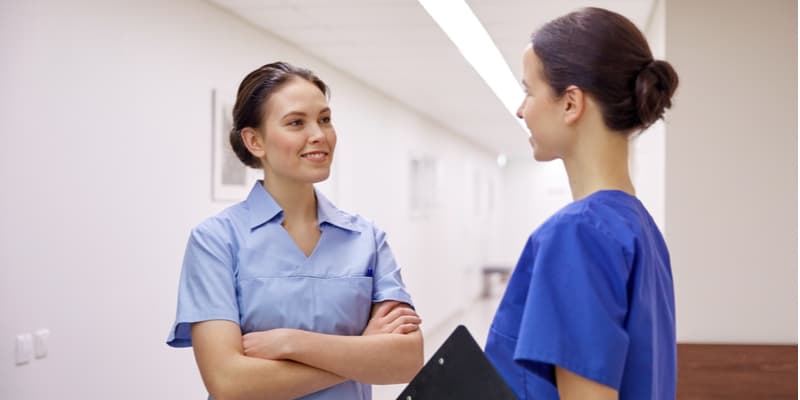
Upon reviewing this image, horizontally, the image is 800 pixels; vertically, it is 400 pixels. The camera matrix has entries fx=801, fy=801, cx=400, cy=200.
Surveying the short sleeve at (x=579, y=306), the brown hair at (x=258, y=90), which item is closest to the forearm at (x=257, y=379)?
the brown hair at (x=258, y=90)

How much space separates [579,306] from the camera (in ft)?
3.84

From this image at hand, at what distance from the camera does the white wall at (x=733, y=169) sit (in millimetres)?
4246

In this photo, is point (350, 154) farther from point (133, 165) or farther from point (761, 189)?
point (761, 189)

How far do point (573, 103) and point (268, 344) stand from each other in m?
0.93

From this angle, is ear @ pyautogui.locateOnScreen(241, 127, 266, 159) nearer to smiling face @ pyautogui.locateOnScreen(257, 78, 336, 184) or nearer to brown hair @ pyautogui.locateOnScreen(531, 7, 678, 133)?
smiling face @ pyautogui.locateOnScreen(257, 78, 336, 184)

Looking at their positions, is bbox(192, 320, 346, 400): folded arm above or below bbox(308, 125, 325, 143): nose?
below

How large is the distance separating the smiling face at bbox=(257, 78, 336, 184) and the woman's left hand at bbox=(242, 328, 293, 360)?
0.40m

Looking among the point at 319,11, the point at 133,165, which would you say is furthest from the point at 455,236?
the point at 133,165

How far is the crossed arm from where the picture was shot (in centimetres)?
180

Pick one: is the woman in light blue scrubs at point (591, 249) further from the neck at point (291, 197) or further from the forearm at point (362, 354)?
the neck at point (291, 197)

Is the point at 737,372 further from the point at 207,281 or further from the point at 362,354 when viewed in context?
the point at 207,281

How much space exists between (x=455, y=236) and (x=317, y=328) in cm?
1203

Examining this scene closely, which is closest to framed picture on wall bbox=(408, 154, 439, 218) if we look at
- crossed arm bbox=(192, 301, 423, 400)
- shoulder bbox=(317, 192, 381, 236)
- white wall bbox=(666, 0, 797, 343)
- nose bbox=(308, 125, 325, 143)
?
white wall bbox=(666, 0, 797, 343)

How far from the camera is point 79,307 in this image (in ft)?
12.0
